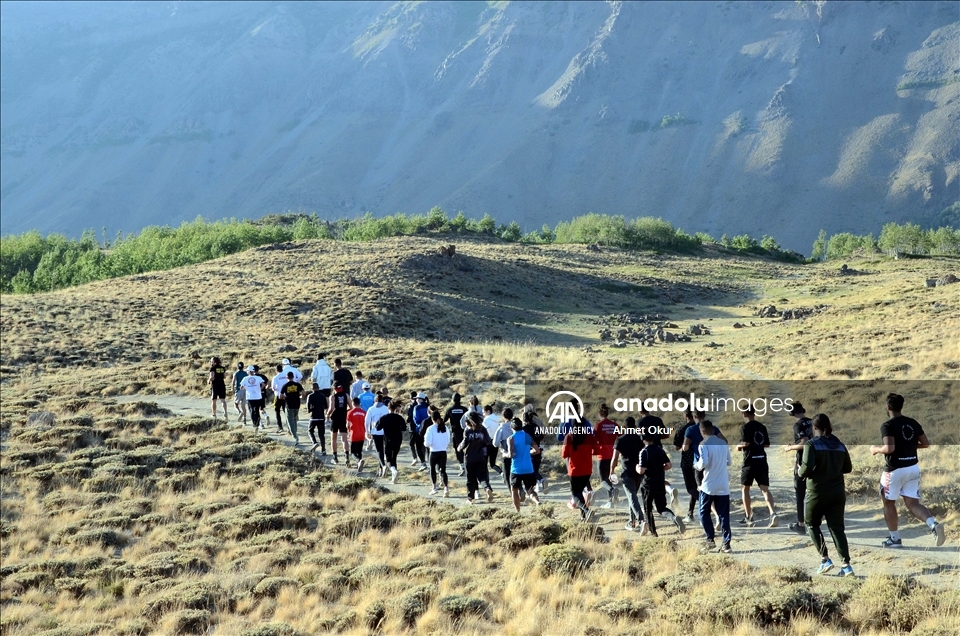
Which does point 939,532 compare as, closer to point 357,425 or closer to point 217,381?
point 357,425

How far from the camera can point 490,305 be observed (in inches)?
2331

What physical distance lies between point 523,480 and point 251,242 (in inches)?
3305

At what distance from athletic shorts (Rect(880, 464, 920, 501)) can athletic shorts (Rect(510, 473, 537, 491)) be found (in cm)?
584

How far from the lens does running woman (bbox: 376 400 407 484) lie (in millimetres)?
18312

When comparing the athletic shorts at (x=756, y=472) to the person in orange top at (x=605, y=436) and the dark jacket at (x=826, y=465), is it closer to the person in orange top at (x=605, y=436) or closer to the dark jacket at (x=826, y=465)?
the person in orange top at (x=605, y=436)

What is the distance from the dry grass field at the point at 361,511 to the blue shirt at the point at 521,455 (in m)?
0.91

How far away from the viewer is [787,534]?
537 inches

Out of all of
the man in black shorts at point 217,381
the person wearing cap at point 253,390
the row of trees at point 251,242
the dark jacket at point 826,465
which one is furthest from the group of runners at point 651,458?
the row of trees at point 251,242

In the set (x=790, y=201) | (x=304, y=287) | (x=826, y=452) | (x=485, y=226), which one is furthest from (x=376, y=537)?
(x=790, y=201)

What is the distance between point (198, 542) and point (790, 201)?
190941 millimetres

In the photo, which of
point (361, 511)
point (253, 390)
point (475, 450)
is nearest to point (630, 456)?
point (475, 450)

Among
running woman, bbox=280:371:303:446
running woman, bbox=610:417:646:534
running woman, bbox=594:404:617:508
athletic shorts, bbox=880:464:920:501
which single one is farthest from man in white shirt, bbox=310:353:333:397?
athletic shorts, bbox=880:464:920:501

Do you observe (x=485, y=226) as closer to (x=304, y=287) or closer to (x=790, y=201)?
(x=304, y=287)

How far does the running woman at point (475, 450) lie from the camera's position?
52.2ft
